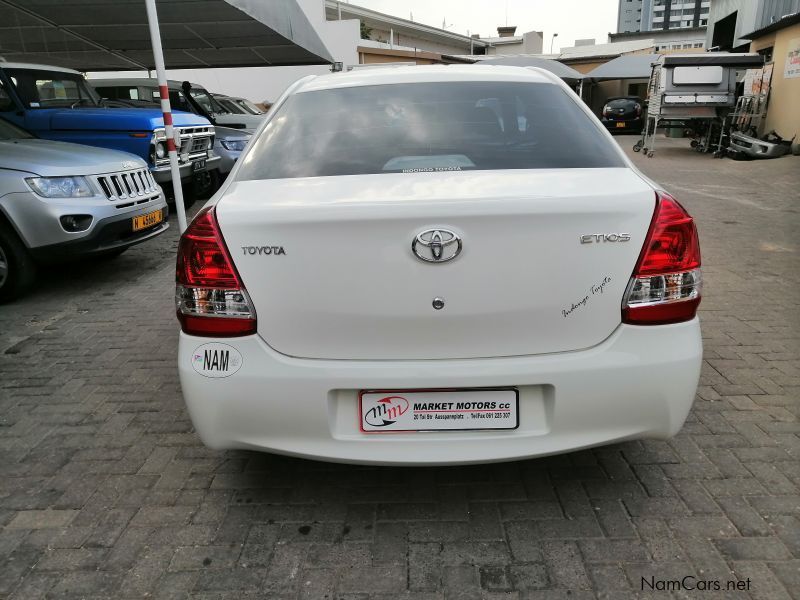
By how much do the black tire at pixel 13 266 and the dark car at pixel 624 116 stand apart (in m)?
23.2

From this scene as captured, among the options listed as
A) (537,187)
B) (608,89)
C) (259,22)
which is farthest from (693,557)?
(608,89)

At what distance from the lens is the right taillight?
2.16 meters

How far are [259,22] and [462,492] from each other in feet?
36.8

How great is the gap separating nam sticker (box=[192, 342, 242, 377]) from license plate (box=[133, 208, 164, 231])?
162 inches

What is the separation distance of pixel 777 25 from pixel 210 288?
17838mm

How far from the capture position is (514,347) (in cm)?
216

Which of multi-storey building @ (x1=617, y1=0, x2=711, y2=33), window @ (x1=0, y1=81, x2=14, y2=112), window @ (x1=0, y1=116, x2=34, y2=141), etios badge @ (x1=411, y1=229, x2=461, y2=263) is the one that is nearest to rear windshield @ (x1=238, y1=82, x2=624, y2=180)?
etios badge @ (x1=411, y1=229, x2=461, y2=263)

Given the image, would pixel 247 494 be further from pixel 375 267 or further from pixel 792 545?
pixel 792 545

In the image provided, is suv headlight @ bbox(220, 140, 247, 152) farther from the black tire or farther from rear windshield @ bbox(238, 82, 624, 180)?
rear windshield @ bbox(238, 82, 624, 180)

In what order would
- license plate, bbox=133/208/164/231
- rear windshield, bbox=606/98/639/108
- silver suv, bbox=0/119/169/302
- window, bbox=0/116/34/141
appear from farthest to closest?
rear windshield, bbox=606/98/639/108 < window, bbox=0/116/34/141 < license plate, bbox=133/208/164/231 < silver suv, bbox=0/119/169/302

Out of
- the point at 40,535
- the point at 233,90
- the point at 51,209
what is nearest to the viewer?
the point at 40,535

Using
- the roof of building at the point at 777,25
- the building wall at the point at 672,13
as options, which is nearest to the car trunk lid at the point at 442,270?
the roof of building at the point at 777,25

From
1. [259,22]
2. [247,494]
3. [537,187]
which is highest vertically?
[259,22]

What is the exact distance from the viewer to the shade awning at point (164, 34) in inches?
448
